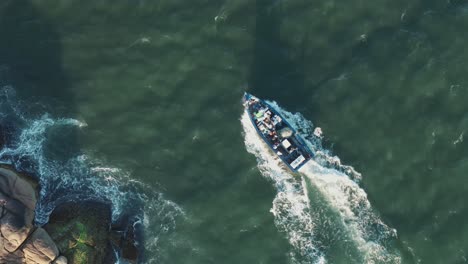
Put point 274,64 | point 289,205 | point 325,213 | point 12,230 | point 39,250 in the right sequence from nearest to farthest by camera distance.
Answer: point 12,230 → point 39,250 → point 325,213 → point 289,205 → point 274,64

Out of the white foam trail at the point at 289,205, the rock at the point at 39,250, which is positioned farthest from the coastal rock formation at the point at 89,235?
the white foam trail at the point at 289,205

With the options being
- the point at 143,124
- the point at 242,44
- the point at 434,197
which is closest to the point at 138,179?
the point at 143,124

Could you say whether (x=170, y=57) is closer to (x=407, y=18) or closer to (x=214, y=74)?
(x=214, y=74)

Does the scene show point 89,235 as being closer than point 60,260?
No

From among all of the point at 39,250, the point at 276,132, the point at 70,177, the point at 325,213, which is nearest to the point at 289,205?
the point at 325,213

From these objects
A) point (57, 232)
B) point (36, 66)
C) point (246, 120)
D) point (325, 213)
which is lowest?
point (325, 213)

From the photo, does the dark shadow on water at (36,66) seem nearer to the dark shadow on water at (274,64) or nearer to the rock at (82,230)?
the rock at (82,230)

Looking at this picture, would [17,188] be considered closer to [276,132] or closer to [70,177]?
[70,177]
